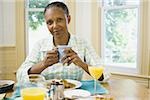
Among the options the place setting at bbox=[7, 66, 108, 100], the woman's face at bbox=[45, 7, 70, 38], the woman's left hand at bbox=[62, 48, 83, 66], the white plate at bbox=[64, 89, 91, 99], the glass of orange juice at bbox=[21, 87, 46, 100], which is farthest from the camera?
the woman's face at bbox=[45, 7, 70, 38]

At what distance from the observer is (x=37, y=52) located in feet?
6.39

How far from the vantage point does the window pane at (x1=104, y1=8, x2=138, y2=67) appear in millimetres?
3148

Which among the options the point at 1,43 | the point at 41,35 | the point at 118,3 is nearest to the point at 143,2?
the point at 118,3

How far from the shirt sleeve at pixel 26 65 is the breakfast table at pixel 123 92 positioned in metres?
0.21

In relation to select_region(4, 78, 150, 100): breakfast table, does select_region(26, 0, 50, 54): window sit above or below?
above

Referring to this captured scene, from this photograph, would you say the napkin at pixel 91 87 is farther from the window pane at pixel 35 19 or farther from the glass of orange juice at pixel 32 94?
the window pane at pixel 35 19

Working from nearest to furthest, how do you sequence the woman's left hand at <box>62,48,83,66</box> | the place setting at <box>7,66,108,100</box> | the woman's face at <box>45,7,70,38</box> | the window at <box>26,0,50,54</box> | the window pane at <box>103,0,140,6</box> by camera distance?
the place setting at <box>7,66,108,100</box>
the woman's left hand at <box>62,48,83,66</box>
the woman's face at <box>45,7,70,38</box>
the window pane at <box>103,0,140,6</box>
the window at <box>26,0,50,54</box>

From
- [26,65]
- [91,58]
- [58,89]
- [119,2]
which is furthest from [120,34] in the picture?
[58,89]

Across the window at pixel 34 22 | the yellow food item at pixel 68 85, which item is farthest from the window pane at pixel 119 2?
the yellow food item at pixel 68 85

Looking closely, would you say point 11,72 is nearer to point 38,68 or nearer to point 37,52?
point 37,52

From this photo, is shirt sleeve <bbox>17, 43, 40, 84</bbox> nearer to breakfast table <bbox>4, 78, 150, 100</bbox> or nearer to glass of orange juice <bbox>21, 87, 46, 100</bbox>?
breakfast table <bbox>4, 78, 150, 100</bbox>

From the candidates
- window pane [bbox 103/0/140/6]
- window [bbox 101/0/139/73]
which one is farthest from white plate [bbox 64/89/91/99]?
window pane [bbox 103/0/140/6]

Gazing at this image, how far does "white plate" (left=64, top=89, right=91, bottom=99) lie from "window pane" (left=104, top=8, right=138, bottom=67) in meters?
1.84

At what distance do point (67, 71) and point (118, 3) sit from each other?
173 centimetres
